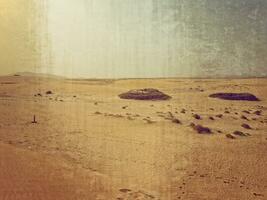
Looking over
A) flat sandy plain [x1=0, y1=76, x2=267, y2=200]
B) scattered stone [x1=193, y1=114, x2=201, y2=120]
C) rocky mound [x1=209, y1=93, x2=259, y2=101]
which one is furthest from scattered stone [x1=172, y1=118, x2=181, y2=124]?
rocky mound [x1=209, y1=93, x2=259, y2=101]

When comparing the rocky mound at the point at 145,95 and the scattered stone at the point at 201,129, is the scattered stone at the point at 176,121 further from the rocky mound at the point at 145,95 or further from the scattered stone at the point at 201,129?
the rocky mound at the point at 145,95

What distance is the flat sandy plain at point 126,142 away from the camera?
5652mm

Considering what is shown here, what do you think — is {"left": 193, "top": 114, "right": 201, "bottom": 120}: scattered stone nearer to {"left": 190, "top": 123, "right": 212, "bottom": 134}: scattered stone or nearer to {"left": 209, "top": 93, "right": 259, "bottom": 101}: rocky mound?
{"left": 190, "top": 123, "right": 212, "bottom": 134}: scattered stone

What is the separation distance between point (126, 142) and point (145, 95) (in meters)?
1.42

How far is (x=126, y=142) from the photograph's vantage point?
6.61 metres

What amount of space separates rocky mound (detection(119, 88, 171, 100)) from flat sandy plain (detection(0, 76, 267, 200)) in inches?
3.9

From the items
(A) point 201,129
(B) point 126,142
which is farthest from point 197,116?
(B) point 126,142

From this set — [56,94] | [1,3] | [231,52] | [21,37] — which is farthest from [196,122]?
[1,3]

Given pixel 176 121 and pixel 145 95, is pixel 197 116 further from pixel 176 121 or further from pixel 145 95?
pixel 145 95

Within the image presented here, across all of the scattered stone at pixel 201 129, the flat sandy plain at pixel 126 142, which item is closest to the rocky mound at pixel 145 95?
the flat sandy plain at pixel 126 142

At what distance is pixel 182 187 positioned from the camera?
569cm

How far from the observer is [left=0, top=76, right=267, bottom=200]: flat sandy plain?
5.65 metres

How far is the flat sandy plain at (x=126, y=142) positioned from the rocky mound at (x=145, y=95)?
3.9 inches

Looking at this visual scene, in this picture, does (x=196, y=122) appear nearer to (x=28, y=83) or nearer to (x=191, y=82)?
(x=191, y=82)
